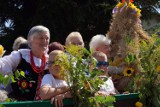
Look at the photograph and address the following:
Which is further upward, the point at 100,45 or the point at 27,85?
the point at 100,45

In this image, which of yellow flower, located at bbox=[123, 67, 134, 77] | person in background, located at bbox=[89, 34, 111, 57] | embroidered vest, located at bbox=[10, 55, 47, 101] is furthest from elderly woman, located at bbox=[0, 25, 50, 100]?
yellow flower, located at bbox=[123, 67, 134, 77]

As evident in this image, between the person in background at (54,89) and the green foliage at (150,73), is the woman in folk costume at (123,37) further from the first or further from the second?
the person in background at (54,89)

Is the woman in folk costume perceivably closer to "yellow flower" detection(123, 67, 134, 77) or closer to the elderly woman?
"yellow flower" detection(123, 67, 134, 77)

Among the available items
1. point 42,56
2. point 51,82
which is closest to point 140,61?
point 51,82

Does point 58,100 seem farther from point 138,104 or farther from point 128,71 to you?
point 128,71

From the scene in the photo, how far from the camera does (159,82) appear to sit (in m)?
2.89

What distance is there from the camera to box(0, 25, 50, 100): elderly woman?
3359 mm

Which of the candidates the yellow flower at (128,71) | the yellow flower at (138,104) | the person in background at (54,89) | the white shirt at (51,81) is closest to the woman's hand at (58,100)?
the person in background at (54,89)

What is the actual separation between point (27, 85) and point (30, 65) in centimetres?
19

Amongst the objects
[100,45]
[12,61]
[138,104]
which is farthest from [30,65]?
[138,104]

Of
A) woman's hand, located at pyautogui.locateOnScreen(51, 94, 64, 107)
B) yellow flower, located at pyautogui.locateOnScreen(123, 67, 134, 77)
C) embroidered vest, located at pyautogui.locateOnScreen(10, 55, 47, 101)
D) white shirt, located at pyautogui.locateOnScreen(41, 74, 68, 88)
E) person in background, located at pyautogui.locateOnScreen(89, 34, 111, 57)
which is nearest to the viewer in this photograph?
woman's hand, located at pyautogui.locateOnScreen(51, 94, 64, 107)

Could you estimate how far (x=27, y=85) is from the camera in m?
3.35

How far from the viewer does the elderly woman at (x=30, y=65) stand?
3.36 meters

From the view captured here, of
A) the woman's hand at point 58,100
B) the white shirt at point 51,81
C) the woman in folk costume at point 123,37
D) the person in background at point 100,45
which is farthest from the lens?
the person in background at point 100,45
